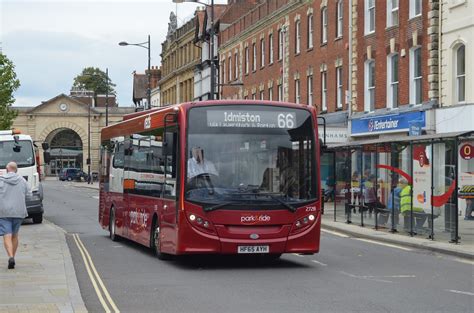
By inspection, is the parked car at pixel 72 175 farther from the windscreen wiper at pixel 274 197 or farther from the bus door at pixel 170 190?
the windscreen wiper at pixel 274 197

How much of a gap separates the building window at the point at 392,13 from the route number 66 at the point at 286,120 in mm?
22022

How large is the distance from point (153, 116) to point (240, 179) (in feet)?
9.83

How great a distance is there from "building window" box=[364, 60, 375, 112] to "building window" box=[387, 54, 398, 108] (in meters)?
1.80

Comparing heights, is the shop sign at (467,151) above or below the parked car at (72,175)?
above

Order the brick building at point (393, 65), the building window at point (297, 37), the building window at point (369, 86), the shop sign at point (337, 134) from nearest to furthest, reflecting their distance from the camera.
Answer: the brick building at point (393, 65)
the building window at point (369, 86)
the shop sign at point (337, 134)
the building window at point (297, 37)

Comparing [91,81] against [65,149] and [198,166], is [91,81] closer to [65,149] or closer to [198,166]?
[65,149]

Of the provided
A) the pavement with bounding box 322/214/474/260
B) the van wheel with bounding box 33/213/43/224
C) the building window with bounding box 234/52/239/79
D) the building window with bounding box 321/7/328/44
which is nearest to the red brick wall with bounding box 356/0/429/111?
the building window with bounding box 321/7/328/44

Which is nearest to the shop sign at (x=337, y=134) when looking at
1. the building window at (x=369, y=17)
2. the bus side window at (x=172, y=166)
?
the building window at (x=369, y=17)

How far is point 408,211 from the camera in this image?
23.3 m

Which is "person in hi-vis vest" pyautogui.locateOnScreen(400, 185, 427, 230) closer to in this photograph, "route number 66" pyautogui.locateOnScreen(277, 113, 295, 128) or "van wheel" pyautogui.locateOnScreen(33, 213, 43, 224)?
"route number 66" pyautogui.locateOnScreen(277, 113, 295, 128)

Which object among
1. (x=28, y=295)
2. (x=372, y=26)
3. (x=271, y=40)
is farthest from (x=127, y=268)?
(x=271, y=40)

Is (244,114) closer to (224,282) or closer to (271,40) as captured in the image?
(224,282)

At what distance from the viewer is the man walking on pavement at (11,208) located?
1442 cm

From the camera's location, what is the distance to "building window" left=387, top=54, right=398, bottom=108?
121 ft
